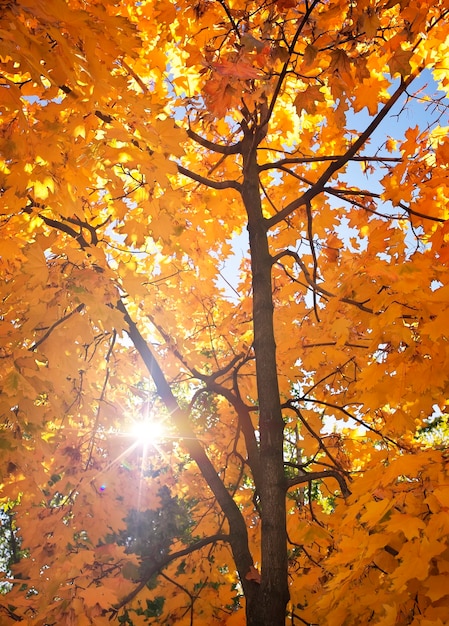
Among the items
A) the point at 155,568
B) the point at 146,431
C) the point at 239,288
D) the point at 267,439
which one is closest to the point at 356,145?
the point at 267,439

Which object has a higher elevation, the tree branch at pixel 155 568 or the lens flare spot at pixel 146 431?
the lens flare spot at pixel 146 431

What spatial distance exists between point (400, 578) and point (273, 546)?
1311 millimetres

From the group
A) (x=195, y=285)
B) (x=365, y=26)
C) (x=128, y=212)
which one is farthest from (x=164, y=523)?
(x=365, y=26)

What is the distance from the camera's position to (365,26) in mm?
2145

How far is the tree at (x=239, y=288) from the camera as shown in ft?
6.47

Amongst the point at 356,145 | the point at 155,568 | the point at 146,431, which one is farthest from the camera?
the point at 146,431

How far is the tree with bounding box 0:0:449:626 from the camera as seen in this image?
1.97 metres

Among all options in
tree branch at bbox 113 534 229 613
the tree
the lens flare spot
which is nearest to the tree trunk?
the tree

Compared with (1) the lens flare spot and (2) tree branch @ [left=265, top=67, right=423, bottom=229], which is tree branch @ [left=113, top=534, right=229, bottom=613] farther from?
(2) tree branch @ [left=265, top=67, right=423, bottom=229]

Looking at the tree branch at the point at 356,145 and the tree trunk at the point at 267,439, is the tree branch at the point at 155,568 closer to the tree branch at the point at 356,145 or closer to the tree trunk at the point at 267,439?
the tree trunk at the point at 267,439

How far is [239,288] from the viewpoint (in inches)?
217

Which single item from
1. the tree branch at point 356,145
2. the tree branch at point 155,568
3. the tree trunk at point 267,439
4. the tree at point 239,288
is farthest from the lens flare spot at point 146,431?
the tree branch at point 356,145

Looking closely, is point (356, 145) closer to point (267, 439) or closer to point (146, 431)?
point (267, 439)

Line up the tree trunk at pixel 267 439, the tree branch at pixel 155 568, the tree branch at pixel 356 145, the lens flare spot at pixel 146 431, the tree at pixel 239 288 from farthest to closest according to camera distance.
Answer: the lens flare spot at pixel 146 431 < the tree branch at pixel 155 568 < the tree branch at pixel 356 145 < the tree trunk at pixel 267 439 < the tree at pixel 239 288
